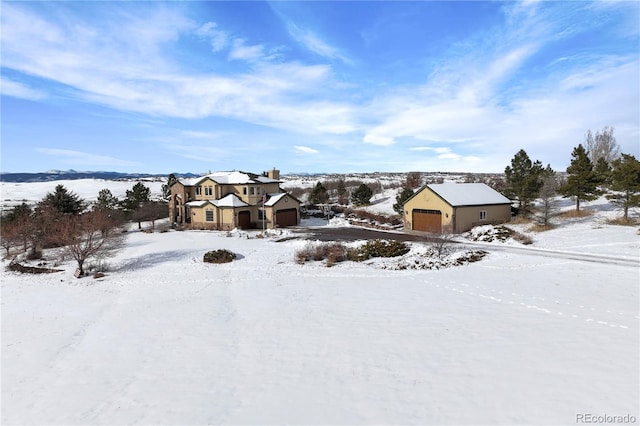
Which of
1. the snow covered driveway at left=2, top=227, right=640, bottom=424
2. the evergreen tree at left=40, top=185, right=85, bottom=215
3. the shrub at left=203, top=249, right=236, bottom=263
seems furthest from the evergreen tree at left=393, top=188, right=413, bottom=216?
the evergreen tree at left=40, top=185, right=85, bottom=215

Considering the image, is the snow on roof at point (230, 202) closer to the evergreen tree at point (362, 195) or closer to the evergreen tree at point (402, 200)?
the evergreen tree at point (402, 200)

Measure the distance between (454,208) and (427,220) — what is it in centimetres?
374

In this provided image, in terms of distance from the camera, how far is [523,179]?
125ft

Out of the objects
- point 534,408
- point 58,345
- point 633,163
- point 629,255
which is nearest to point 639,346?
point 534,408

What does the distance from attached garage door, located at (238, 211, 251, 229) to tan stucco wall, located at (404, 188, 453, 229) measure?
62.9 ft

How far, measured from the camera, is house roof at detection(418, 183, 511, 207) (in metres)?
35.7

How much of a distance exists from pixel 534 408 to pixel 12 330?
21.1 metres

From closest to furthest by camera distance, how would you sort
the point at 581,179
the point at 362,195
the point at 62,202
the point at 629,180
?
1. the point at 629,180
2. the point at 581,179
3. the point at 62,202
4. the point at 362,195

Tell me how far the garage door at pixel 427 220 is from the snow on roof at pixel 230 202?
20314 millimetres

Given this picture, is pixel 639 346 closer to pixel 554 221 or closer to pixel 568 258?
pixel 568 258

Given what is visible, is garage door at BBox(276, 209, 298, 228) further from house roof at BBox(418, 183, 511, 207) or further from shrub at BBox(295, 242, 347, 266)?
house roof at BBox(418, 183, 511, 207)

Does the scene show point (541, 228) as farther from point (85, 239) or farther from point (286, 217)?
point (85, 239)

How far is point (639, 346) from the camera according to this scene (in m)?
11.4

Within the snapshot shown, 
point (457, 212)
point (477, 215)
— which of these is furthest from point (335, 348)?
point (477, 215)
